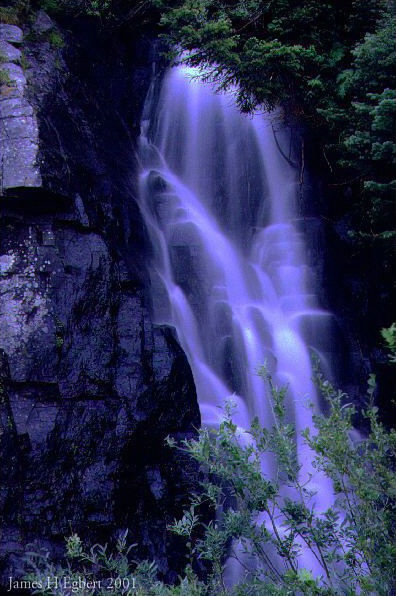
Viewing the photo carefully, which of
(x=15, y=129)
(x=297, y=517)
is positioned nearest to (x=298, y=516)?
(x=297, y=517)

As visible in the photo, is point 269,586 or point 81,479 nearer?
point 269,586

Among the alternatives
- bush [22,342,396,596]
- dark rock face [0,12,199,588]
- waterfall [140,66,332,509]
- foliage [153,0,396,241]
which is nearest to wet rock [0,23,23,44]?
dark rock face [0,12,199,588]

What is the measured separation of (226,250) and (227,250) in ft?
0.08

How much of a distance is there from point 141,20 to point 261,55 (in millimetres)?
3084

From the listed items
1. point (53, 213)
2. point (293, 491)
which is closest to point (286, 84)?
point (53, 213)

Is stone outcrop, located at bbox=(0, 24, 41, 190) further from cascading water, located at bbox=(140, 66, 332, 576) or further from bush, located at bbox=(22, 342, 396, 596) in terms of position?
bush, located at bbox=(22, 342, 396, 596)

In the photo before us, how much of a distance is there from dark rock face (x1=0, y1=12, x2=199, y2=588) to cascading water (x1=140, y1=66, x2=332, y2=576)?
1153 millimetres

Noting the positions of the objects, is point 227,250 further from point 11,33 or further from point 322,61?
point 11,33

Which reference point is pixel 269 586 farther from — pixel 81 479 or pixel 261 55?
pixel 261 55

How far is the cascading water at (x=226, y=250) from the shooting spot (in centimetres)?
704

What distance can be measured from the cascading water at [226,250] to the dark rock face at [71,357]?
1.15 m

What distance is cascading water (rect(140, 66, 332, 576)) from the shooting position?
7.04 meters

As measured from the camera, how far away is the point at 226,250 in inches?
335

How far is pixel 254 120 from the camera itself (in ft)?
31.9
